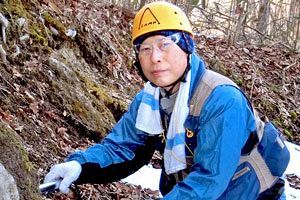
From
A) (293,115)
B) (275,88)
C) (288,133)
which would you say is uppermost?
(275,88)

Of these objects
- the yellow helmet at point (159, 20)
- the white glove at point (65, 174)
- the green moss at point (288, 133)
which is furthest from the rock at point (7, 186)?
the green moss at point (288, 133)

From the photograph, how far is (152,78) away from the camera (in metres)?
3.12

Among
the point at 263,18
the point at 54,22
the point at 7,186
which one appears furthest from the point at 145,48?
the point at 263,18

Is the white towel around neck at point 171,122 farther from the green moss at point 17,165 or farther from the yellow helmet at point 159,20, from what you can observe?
the green moss at point 17,165

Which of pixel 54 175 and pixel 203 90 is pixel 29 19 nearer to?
pixel 54 175

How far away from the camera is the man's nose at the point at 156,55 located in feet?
9.99

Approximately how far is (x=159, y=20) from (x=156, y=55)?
0.22 meters

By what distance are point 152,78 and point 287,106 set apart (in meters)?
7.69

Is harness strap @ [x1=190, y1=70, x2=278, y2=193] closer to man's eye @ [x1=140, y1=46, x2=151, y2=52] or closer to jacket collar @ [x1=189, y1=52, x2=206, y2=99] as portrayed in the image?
jacket collar @ [x1=189, y1=52, x2=206, y2=99]

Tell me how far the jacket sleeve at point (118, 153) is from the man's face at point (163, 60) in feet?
1.48

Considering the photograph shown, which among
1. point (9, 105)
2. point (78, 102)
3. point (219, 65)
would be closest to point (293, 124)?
point (219, 65)

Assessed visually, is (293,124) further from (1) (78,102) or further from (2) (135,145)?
(2) (135,145)

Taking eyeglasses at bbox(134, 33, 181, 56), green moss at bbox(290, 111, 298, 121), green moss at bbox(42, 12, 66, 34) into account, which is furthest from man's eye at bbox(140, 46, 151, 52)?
green moss at bbox(290, 111, 298, 121)

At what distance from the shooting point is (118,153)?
3.58 metres
